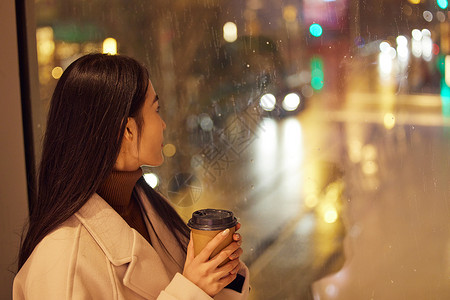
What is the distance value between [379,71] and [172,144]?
2.58ft

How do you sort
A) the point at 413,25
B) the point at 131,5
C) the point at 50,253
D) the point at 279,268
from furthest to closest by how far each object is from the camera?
the point at 131,5
the point at 279,268
the point at 413,25
the point at 50,253

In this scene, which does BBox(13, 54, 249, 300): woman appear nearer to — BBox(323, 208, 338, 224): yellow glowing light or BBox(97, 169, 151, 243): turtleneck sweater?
BBox(97, 169, 151, 243): turtleneck sweater

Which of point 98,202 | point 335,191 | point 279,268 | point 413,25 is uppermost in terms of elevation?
point 413,25

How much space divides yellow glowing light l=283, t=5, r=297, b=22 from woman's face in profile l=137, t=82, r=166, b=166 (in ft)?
2.14

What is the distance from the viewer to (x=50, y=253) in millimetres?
863

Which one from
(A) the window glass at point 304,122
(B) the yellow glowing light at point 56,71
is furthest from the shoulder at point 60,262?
(B) the yellow glowing light at point 56,71

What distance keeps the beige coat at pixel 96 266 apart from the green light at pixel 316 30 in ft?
2.88

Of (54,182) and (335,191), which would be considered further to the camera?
(335,191)

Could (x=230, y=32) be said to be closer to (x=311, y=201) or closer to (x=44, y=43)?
(x=311, y=201)

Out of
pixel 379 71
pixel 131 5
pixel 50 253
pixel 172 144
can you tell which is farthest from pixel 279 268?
pixel 131 5

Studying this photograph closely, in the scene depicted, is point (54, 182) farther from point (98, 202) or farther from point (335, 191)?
point (335, 191)

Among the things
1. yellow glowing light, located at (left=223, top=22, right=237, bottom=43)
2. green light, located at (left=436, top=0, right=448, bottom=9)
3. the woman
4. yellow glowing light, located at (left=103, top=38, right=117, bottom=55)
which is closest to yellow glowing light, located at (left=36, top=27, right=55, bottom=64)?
yellow glowing light, located at (left=103, top=38, right=117, bottom=55)

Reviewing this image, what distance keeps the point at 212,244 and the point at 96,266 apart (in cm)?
24

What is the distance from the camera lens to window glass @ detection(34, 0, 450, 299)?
1.31 m
